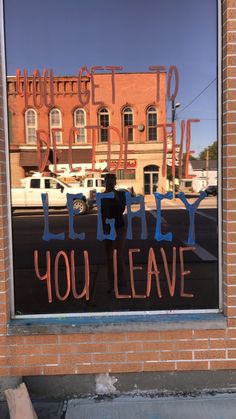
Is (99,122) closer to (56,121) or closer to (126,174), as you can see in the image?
(56,121)

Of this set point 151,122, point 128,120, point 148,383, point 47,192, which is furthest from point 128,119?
point 148,383

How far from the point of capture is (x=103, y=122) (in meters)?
3.52

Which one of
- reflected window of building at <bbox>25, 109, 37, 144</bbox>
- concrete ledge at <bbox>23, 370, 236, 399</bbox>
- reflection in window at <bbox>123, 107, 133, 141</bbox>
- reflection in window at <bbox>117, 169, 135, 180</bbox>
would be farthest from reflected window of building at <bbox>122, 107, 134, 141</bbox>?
concrete ledge at <bbox>23, 370, 236, 399</bbox>

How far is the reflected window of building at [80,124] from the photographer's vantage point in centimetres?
348

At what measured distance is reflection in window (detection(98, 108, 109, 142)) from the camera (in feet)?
11.5

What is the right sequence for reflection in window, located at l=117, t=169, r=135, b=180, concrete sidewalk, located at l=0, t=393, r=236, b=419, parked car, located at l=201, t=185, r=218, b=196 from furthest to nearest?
reflection in window, located at l=117, t=169, r=135, b=180 < parked car, located at l=201, t=185, r=218, b=196 < concrete sidewalk, located at l=0, t=393, r=236, b=419

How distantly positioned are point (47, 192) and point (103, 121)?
74 cm

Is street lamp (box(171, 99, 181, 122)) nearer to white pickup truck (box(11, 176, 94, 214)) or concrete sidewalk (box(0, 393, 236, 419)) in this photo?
white pickup truck (box(11, 176, 94, 214))

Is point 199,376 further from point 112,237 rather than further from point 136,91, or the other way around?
point 136,91

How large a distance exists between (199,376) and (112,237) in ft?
4.26

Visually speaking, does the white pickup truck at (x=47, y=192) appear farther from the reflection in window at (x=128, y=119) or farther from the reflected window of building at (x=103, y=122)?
the reflection in window at (x=128, y=119)

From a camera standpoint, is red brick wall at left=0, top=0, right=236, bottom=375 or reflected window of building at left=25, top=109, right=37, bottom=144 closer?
red brick wall at left=0, top=0, right=236, bottom=375

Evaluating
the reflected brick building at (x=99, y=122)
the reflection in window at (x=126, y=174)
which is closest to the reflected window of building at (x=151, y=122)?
the reflected brick building at (x=99, y=122)

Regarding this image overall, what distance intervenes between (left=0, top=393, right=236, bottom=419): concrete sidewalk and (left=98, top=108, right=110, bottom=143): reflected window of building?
1.98 meters
